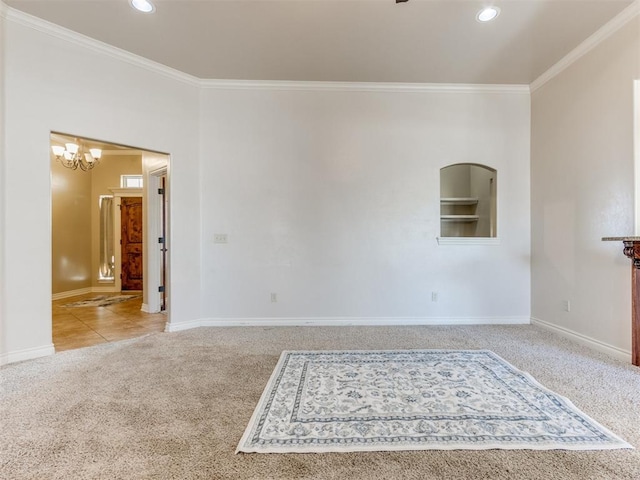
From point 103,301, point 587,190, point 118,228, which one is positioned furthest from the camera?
point 118,228

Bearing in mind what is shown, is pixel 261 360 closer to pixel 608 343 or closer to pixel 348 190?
pixel 348 190

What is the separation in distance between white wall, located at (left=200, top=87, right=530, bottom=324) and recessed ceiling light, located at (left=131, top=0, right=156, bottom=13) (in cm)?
117

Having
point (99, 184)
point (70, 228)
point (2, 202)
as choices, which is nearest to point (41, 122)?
point (2, 202)

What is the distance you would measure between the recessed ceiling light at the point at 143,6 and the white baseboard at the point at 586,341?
5.18 metres

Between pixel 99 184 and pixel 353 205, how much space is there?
605 centimetres

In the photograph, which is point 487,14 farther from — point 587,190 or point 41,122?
point 41,122

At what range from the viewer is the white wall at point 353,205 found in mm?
3732

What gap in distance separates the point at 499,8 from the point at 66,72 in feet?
13.4

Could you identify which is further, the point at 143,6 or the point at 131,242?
the point at 131,242

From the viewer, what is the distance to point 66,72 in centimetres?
287

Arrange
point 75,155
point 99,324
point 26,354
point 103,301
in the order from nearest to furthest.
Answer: point 26,354
point 99,324
point 75,155
point 103,301

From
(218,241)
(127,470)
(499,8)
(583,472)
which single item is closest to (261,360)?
(127,470)

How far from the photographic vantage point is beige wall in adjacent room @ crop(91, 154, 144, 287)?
6422 millimetres

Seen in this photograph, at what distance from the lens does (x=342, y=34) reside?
2.81m
